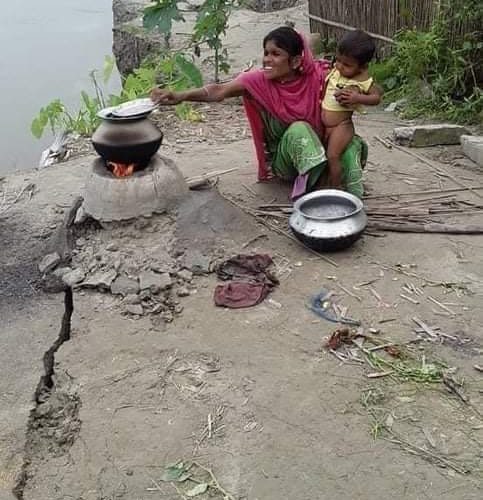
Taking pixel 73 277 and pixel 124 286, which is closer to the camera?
pixel 124 286

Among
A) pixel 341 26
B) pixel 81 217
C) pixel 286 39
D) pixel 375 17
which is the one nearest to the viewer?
pixel 286 39

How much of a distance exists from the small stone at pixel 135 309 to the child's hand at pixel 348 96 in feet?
5.51

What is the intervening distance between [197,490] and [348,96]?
2.56 m

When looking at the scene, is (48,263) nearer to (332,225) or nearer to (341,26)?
(332,225)

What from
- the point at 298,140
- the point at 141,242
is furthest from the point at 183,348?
the point at 298,140

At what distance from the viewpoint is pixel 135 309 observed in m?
4.10

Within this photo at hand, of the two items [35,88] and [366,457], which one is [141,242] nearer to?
[366,457]

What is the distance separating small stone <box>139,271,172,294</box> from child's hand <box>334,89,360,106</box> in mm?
1442

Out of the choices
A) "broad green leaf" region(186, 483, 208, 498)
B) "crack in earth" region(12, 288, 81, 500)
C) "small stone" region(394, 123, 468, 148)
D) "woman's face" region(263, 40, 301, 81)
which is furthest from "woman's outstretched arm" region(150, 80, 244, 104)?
"broad green leaf" region(186, 483, 208, 498)

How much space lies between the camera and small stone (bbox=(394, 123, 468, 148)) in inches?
242

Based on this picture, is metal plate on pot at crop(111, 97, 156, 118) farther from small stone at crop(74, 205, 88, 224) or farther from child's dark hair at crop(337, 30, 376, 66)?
child's dark hair at crop(337, 30, 376, 66)

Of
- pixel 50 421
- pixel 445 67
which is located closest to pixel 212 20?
pixel 445 67

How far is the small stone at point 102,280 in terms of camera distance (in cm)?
431

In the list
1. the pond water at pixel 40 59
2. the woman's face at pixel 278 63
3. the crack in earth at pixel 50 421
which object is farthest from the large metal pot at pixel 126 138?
the pond water at pixel 40 59
